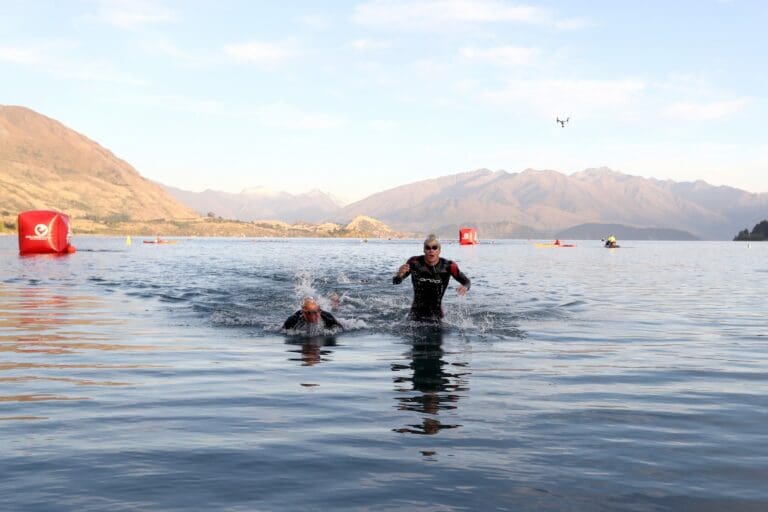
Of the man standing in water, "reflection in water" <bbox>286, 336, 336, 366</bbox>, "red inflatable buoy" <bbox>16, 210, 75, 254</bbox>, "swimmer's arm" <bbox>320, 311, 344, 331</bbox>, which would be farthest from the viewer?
"red inflatable buoy" <bbox>16, 210, 75, 254</bbox>

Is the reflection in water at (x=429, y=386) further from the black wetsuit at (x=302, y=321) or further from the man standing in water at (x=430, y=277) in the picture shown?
the black wetsuit at (x=302, y=321)

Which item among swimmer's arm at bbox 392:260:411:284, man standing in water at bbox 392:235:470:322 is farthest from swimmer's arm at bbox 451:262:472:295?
swimmer's arm at bbox 392:260:411:284

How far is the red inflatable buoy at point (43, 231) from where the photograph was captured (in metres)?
53.6

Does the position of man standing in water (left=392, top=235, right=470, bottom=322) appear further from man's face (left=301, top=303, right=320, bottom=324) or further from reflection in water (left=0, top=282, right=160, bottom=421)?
reflection in water (left=0, top=282, right=160, bottom=421)

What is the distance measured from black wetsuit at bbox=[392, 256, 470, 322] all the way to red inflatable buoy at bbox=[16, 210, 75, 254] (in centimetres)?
4458

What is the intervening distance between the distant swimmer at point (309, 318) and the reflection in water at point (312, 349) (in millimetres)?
518

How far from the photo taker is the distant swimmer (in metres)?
15.8

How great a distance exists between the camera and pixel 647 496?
550 cm

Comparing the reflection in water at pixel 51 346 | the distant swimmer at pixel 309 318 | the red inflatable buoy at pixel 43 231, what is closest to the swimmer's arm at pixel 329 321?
the distant swimmer at pixel 309 318

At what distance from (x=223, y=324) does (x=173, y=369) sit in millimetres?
6766

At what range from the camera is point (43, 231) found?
179ft

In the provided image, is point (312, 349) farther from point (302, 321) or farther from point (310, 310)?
point (302, 321)

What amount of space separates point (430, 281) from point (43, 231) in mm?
47393

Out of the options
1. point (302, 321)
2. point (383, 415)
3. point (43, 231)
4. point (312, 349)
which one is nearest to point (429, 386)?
point (383, 415)
